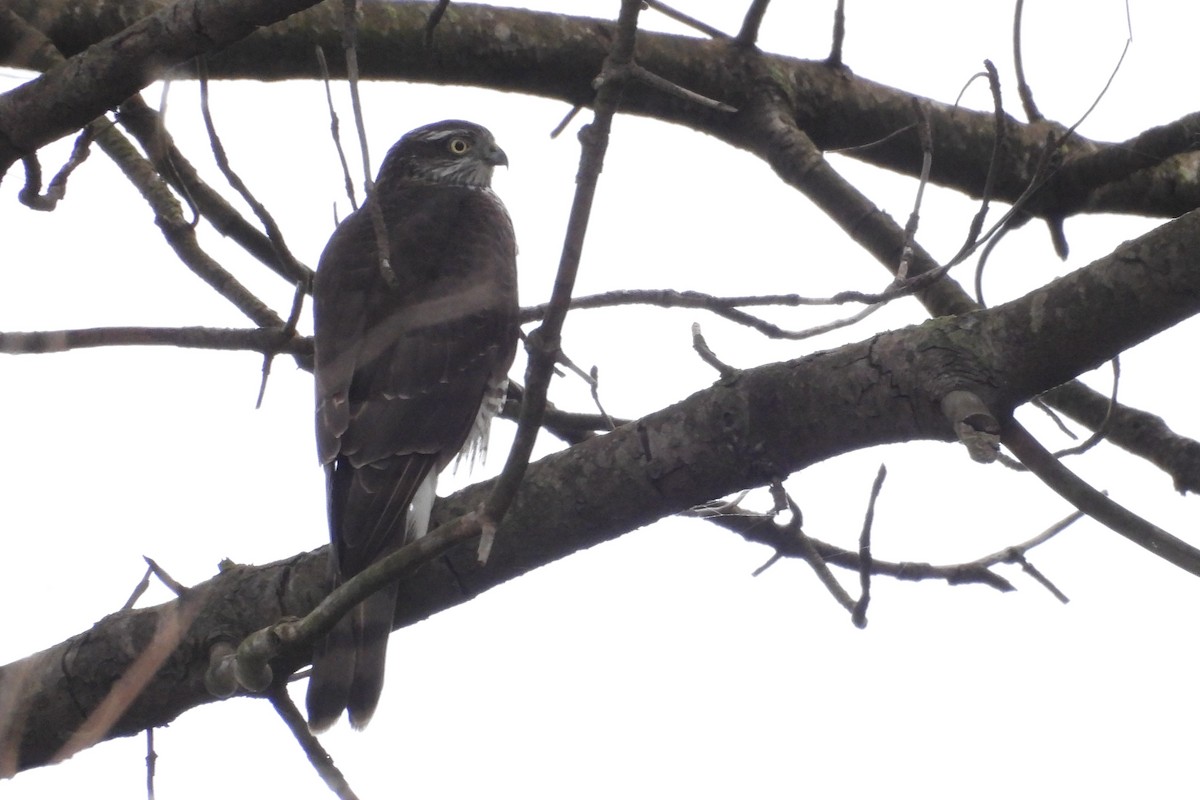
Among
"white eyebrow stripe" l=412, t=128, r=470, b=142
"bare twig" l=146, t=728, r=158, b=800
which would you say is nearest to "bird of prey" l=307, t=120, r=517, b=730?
"bare twig" l=146, t=728, r=158, b=800

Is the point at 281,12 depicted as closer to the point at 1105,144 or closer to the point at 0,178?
the point at 0,178

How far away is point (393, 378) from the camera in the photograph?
4535 mm

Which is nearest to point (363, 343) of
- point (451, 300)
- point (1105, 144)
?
point (451, 300)

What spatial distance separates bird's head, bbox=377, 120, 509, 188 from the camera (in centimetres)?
671

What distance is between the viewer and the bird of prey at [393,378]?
3809mm

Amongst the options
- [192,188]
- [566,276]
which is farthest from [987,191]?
[192,188]

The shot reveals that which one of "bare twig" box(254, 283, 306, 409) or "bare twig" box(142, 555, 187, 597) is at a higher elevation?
"bare twig" box(254, 283, 306, 409)

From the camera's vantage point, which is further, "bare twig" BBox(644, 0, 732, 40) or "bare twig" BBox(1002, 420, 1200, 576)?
"bare twig" BBox(644, 0, 732, 40)

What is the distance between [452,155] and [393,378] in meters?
2.49

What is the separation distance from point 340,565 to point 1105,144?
3.63 m

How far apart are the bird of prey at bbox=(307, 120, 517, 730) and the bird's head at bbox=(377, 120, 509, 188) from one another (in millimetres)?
919

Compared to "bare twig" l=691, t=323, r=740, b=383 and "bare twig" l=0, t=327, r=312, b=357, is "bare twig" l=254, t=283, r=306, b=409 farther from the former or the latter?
"bare twig" l=691, t=323, r=740, b=383

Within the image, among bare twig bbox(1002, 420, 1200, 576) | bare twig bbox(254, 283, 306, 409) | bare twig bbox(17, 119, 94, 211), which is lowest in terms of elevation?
bare twig bbox(1002, 420, 1200, 576)

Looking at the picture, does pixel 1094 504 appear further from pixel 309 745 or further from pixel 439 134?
pixel 439 134
